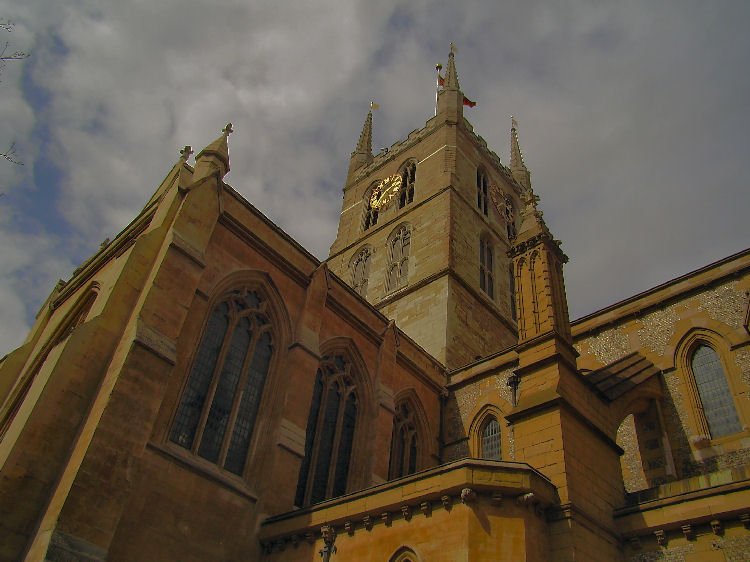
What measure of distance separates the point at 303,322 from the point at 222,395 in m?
2.98

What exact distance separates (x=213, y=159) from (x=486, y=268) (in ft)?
58.6

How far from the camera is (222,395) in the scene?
46.9 ft

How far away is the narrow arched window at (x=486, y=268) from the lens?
1186 inches

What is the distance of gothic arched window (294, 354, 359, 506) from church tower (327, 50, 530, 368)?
6.96 m

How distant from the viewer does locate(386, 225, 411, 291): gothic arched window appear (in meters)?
29.8

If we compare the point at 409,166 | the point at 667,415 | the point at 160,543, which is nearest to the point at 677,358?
the point at 667,415

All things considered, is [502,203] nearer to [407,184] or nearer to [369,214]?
[407,184]

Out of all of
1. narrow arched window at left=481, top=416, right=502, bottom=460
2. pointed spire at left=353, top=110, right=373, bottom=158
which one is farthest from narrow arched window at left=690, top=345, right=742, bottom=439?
pointed spire at left=353, top=110, right=373, bottom=158

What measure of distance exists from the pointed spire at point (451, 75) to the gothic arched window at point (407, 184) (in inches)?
230

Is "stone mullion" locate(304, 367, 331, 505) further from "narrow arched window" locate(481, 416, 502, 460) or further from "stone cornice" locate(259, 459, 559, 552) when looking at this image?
"narrow arched window" locate(481, 416, 502, 460)

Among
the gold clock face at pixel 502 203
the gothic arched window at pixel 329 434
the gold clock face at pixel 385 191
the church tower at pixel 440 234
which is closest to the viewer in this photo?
the gothic arched window at pixel 329 434

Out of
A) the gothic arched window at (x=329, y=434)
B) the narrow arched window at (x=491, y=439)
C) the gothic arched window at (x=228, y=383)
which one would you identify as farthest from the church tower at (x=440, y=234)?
the gothic arched window at (x=228, y=383)

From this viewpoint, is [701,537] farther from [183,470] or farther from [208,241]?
[208,241]

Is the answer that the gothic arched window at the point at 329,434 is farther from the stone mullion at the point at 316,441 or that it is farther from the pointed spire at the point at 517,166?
the pointed spire at the point at 517,166
